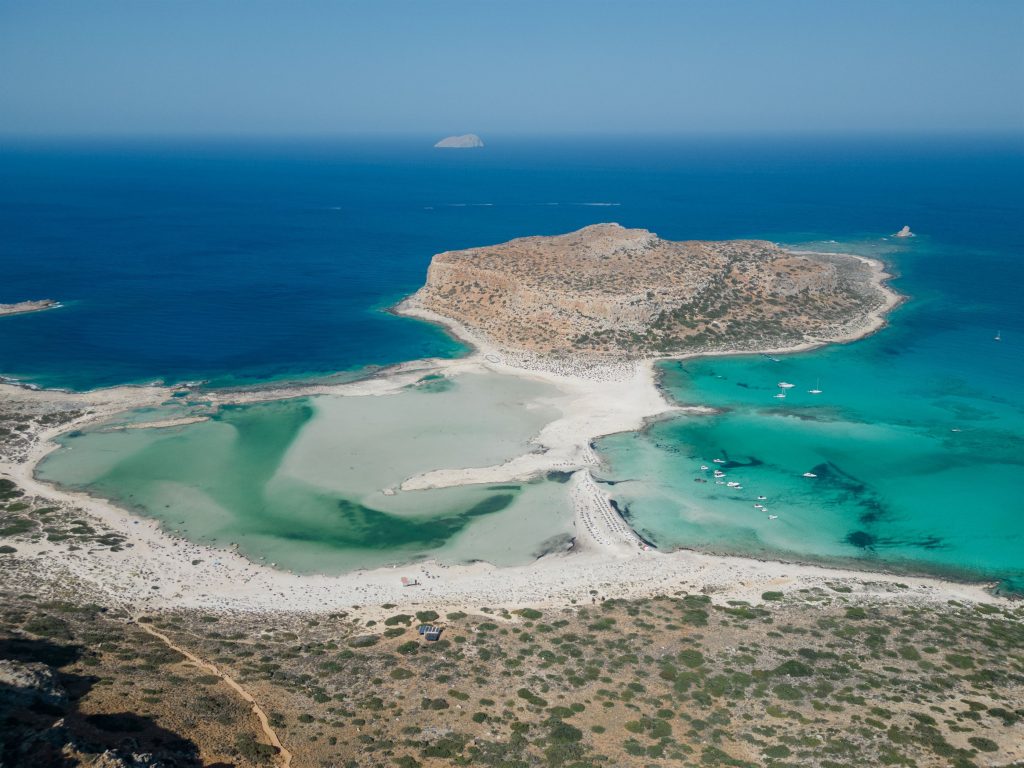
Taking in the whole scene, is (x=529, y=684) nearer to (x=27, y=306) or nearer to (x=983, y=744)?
(x=983, y=744)

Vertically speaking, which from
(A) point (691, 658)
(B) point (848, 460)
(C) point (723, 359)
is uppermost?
(C) point (723, 359)

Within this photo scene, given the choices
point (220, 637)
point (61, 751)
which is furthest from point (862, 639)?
point (61, 751)

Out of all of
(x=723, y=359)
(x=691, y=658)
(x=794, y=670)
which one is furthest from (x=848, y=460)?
(x=691, y=658)

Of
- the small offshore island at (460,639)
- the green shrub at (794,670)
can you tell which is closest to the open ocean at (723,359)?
the small offshore island at (460,639)

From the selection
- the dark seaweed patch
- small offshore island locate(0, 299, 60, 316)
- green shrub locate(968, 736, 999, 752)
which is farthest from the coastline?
small offshore island locate(0, 299, 60, 316)

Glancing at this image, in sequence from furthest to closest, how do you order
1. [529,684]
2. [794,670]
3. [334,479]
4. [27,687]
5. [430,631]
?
[334,479]
[430,631]
[794,670]
[529,684]
[27,687]

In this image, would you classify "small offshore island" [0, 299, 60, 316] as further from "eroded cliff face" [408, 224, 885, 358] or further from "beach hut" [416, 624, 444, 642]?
"beach hut" [416, 624, 444, 642]

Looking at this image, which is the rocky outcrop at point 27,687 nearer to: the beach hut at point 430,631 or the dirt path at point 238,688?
the dirt path at point 238,688
